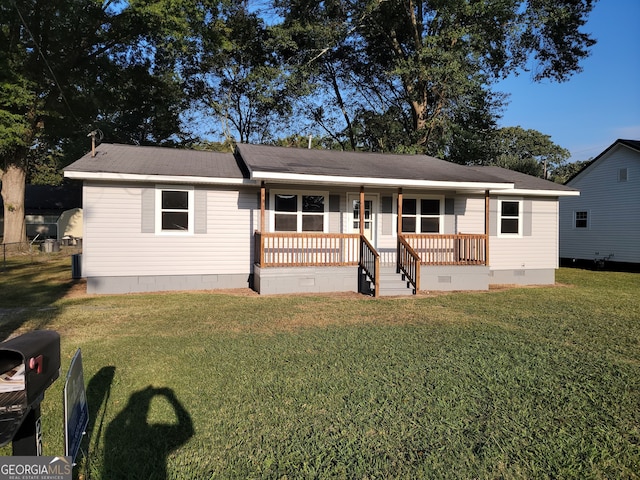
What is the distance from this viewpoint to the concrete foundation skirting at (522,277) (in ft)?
42.1

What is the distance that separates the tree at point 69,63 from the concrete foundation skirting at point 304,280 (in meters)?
14.1

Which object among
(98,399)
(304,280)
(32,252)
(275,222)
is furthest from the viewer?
(32,252)

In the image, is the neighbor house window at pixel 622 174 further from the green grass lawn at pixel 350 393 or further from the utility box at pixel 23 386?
the utility box at pixel 23 386

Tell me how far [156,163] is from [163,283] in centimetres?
317

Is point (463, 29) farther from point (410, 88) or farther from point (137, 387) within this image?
point (137, 387)

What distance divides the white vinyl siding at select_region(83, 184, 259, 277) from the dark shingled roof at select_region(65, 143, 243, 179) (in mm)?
467

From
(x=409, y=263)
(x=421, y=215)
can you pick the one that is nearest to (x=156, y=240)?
(x=409, y=263)

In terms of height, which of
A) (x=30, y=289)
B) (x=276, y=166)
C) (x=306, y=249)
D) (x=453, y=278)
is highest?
(x=276, y=166)

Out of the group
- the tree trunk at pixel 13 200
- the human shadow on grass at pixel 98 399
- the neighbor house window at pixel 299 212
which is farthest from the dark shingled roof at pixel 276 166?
the tree trunk at pixel 13 200

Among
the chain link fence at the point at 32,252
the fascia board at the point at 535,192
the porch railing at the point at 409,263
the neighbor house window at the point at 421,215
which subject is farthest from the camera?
the chain link fence at the point at 32,252

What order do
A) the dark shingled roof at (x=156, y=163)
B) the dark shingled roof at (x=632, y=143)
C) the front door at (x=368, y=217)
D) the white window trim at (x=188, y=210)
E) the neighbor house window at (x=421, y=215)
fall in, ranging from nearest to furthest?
the dark shingled roof at (x=156, y=163) < the white window trim at (x=188, y=210) < the front door at (x=368, y=217) < the neighbor house window at (x=421, y=215) < the dark shingled roof at (x=632, y=143)

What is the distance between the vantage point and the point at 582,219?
19.7m

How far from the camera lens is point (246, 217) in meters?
10.7

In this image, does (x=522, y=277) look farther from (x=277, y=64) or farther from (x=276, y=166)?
(x=277, y=64)
